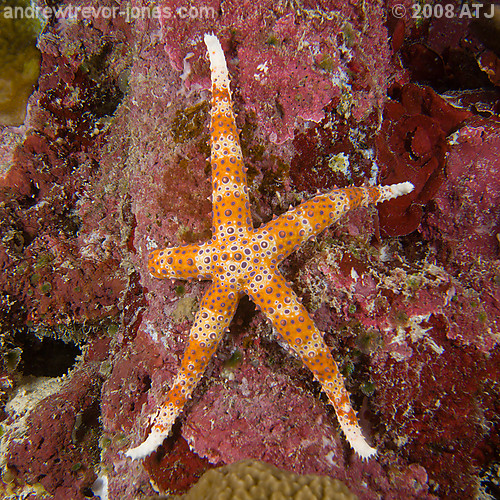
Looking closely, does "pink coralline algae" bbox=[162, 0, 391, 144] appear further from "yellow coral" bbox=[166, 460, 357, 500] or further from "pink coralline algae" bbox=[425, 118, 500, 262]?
"yellow coral" bbox=[166, 460, 357, 500]

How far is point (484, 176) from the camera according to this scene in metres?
3.57

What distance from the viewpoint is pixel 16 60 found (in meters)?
4.12

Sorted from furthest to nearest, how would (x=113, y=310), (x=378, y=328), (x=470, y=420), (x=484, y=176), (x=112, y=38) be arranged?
(x=113, y=310) < (x=112, y=38) < (x=484, y=176) < (x=378, y=328) < (x=470, y=420)

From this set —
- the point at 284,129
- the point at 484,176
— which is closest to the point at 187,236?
the point at 284,129

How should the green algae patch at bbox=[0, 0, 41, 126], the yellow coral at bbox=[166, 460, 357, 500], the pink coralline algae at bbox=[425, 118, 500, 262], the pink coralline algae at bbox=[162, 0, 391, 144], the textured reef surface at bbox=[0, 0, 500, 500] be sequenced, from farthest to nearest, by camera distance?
1. the green algae patch at bbox=[0, 0, 41, 126]
2. the pink coralline algae at bbox=[425, 118, 500, 262]
3. the pink coralline algae at bbox=[162, 0, 391, 144]
4. the textured reef surface at bbox=[0, 0, 500, 500]
5. the yellow coral at bbox=[166, 460, 357, 500]

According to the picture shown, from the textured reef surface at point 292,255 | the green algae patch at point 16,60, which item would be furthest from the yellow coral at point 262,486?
the green algae patch at point 16,60

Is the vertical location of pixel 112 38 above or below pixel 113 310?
above

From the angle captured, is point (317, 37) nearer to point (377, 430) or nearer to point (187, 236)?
point (187, 236)

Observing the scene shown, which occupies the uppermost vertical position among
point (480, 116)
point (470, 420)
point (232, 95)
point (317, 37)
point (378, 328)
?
point (317, 37)

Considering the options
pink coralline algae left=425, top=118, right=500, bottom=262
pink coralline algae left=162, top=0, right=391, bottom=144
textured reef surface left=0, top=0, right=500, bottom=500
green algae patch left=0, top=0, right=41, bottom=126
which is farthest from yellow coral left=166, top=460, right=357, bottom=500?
A: green algae patch left=0, top=0, right=41, bottom=126

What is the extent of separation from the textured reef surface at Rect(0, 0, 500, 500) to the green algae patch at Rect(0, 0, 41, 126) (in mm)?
53

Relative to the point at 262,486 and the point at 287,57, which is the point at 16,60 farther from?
the point at 262,486

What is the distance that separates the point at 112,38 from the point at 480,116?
5.50m

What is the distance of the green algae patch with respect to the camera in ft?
13.3
